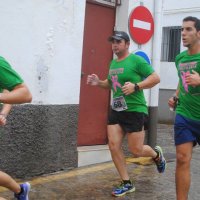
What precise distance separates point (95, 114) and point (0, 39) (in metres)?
2.30

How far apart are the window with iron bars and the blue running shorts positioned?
1045cm

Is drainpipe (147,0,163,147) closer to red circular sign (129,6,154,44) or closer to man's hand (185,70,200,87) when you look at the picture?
red circular sign (129,6,154,44)

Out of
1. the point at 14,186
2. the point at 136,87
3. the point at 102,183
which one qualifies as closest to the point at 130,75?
the point at 136,87

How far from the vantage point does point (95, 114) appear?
7016 mm

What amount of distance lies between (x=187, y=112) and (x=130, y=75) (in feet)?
3.60

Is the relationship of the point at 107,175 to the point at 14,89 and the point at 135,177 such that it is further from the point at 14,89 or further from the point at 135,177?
the point at 14,89

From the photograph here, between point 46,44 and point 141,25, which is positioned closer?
point 46,44

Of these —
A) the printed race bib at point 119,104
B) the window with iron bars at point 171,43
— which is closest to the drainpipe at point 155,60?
the printed race bib at point 119,104

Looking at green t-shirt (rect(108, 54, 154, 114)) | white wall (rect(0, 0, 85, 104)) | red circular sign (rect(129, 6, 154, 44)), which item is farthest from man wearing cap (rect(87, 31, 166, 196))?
red circular sign (rect(129, 6, 154, 44))

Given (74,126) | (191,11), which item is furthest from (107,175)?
(191,11)

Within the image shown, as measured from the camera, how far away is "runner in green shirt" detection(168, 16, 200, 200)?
432 cm

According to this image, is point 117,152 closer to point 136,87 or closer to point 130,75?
point 136,87

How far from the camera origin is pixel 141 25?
7.35 m

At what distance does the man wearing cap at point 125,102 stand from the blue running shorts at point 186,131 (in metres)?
A: 0.93
